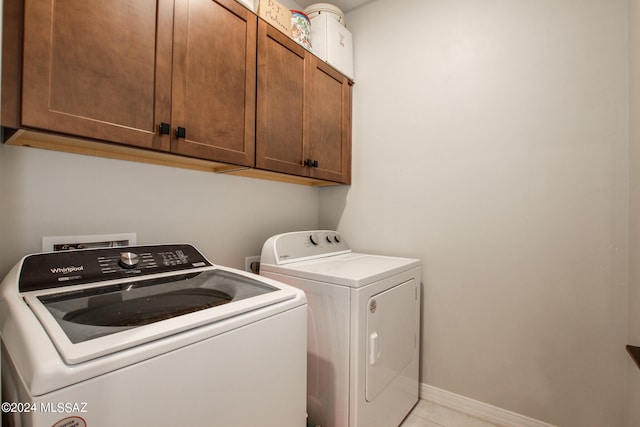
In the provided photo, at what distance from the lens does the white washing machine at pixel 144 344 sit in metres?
0.58

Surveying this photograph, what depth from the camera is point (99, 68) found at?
98 centimetres

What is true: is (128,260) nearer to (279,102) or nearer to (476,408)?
(279,102)

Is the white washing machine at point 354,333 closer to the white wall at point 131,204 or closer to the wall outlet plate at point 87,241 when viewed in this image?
the white wall at point 131,204

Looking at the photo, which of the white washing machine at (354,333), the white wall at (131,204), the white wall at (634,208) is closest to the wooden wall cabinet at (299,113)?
the white wall at (131,204)

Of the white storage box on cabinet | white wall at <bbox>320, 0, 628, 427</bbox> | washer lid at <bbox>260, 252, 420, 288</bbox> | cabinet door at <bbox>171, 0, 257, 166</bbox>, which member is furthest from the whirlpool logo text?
the white storage box on cabinet

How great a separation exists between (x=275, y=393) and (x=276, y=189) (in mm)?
1360

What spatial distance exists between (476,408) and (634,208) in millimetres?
1356

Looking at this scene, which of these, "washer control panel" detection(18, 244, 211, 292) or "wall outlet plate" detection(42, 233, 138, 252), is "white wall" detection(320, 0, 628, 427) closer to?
"washer control panel" detection(18, 244, 211, 292)

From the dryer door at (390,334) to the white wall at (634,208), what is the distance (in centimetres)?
95

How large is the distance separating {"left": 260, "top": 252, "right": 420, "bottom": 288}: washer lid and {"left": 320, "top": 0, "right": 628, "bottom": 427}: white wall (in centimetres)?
32

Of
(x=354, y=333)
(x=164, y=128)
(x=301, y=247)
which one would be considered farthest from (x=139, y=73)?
(x=354, y=333)

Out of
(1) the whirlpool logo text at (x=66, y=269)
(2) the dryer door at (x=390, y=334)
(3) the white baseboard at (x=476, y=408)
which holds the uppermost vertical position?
(1) the whirlpool logo text at (x=66, y=269)

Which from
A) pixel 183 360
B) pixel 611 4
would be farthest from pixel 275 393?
pixel 611 4

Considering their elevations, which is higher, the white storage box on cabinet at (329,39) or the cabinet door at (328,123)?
the white storage box on cabinet at (329,39)
